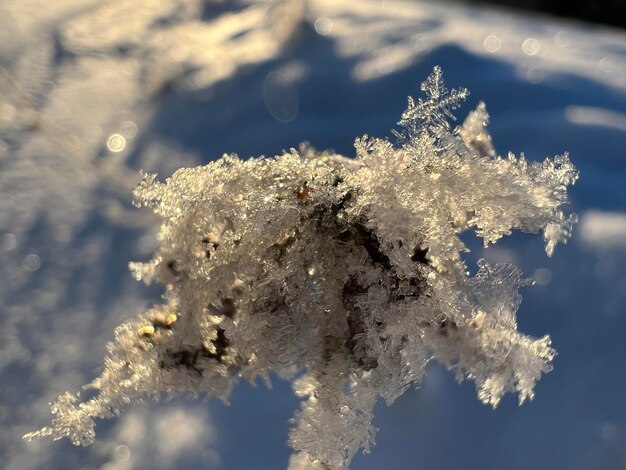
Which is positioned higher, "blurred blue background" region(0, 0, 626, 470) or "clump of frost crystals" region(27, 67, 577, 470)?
"blurred blue background" region(0, 0, 626, 470)

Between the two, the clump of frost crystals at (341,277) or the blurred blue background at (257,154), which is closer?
the clump of frost crystals at (341,277)

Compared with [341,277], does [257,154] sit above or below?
above

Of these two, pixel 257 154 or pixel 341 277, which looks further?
pixel 257 154

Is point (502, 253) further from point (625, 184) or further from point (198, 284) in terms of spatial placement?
point (198, 284)

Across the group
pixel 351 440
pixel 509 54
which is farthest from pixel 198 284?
pixel 509 54

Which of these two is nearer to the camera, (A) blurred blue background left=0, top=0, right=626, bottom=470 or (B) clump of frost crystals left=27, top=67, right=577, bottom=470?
(B) clump of frost crystals left=27, top=67, right=577, bottom=470
